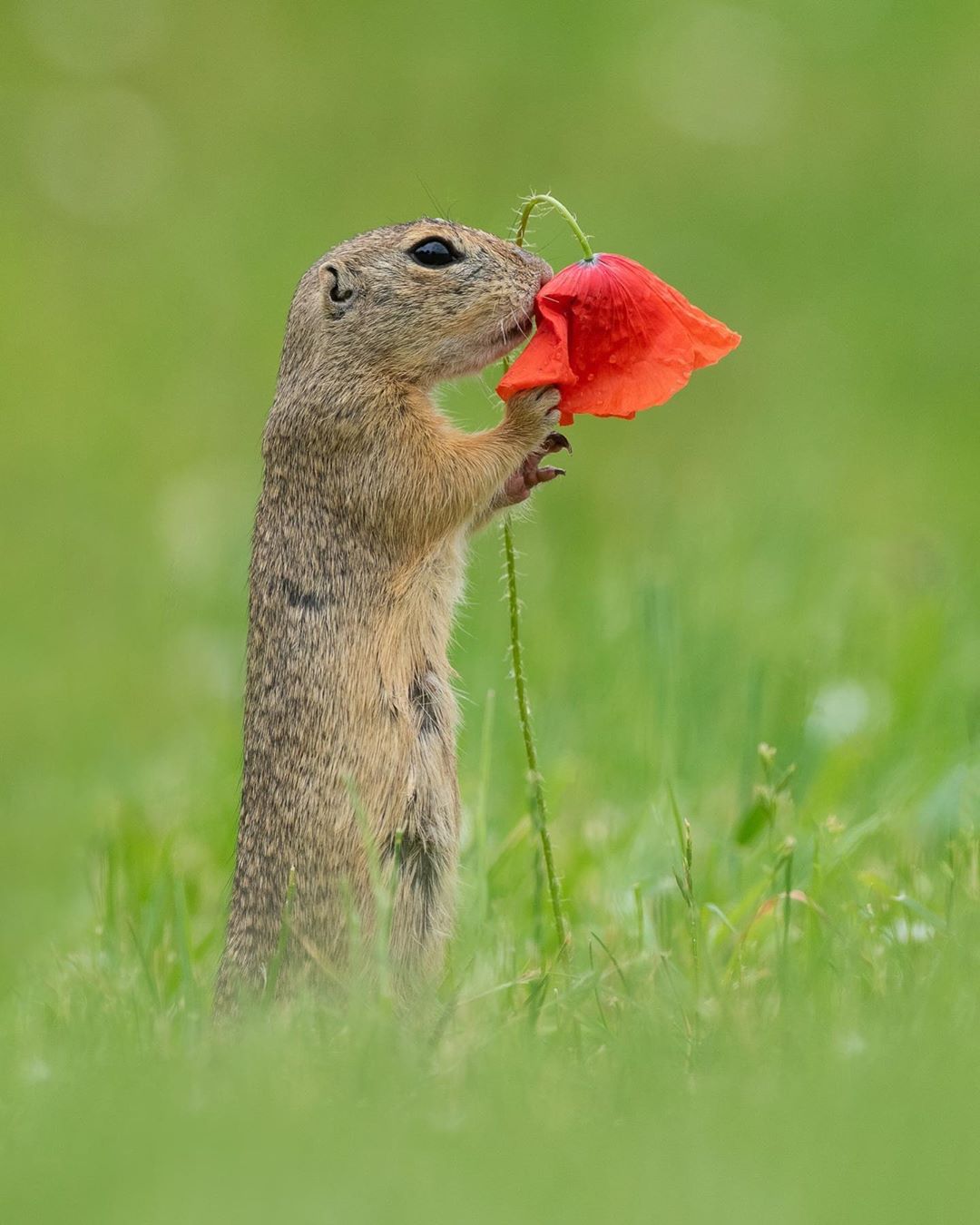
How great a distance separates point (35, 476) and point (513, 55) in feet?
20.2

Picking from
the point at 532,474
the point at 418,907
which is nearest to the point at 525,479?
the point at 532,474

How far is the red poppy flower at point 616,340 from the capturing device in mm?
4219

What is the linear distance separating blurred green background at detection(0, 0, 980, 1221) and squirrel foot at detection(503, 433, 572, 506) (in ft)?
4.09

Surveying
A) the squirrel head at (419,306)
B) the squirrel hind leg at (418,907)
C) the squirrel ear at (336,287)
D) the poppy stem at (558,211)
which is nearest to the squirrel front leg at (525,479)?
the squirrel head at (419,306)

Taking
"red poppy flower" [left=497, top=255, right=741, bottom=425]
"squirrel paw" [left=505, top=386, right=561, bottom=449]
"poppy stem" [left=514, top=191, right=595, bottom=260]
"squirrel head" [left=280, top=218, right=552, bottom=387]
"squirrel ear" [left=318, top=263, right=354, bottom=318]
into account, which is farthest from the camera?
"squirrel ear" [left=318, top=263, right=354, bottom=318]

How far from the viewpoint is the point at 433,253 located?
4773mm

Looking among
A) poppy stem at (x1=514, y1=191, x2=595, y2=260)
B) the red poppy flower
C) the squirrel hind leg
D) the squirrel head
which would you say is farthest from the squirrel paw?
the squirrel hind leg

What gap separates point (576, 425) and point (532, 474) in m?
8.32

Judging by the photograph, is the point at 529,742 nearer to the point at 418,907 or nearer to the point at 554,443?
the point at 418,907

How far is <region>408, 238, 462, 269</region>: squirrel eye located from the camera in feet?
15.6

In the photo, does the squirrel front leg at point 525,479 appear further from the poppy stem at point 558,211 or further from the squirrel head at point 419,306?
the poppy stem at point 558,211

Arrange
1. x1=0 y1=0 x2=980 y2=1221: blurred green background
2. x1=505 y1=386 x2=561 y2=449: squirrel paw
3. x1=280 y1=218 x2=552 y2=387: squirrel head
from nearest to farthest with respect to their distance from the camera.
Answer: x1=505 y1=386 x2=561 y2=449: squirrel paw
x1=280 y1=218 x2=552 y2=387: squirrel head
x1=0 y1=0 x2=980 y2=1221: blurred green background

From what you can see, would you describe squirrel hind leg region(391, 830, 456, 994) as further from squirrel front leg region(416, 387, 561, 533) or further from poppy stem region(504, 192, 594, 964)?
squirrel front leg region(416, 387, 561, 533)

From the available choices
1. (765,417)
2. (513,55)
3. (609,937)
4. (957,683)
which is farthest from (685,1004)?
→ (513,55)
